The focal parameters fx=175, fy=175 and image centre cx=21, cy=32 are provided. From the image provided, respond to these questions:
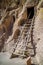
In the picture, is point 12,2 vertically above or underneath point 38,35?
above

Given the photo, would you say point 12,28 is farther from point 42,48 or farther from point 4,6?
point 42,48

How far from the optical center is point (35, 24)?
54.0 feet

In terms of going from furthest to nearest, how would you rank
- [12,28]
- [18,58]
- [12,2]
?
[12,2], [12,28], [18,58]

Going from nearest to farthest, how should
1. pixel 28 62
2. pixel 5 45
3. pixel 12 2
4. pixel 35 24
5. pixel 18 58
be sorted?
pixel 28 62, pixel 18 58, pixel 35 24, pixel 5 45, pixel 12 2

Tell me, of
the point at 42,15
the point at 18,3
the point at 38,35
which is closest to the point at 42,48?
the point at 38,35

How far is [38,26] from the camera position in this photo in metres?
15.6

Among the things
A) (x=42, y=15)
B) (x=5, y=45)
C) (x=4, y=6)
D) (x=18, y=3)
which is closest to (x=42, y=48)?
(x=42, y=15)

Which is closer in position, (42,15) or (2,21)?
(42,15)

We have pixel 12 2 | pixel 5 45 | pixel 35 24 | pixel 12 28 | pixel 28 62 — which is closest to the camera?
pixel 28 62

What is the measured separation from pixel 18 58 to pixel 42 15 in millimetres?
4267

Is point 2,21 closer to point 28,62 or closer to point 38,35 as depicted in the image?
point 38,35

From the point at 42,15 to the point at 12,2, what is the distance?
9692 mm

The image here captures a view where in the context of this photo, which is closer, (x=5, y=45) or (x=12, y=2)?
(x=5, y=45)

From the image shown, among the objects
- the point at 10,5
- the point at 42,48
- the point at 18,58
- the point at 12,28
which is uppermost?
the point at 10,5
